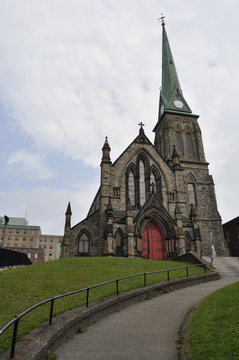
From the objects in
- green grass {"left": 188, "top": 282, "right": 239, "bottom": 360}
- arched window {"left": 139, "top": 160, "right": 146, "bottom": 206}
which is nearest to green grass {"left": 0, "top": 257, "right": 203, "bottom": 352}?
green grass {"left": 188, "top": 282, "right": 239, "bottom": 360}

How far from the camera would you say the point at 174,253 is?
26516 mm

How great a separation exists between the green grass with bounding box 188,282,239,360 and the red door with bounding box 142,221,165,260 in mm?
17274

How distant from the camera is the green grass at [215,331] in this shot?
17.8 feet

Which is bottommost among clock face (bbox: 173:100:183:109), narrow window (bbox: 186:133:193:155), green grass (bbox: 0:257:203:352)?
green grass (bbox: 0:257:203:352)

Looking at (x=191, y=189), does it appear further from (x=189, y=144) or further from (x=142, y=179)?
(x=142, y=179)

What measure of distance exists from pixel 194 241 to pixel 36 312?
22190mm

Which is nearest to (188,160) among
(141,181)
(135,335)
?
(141,181)

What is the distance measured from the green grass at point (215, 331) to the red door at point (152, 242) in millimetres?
17274

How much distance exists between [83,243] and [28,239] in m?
83.1

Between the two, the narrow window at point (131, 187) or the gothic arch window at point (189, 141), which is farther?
the gothic arch window at point (189, 141)

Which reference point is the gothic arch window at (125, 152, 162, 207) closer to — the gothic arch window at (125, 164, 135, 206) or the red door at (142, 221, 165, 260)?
the gothic arch window at (125, 164, 135, 206)

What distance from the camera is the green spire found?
1702 inches

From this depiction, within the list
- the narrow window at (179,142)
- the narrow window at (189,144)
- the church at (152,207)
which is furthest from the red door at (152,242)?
the narrow window at (189,144)

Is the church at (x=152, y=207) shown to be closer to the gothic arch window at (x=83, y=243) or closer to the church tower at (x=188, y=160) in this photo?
the gothic arch window at (x=83, y=243)
